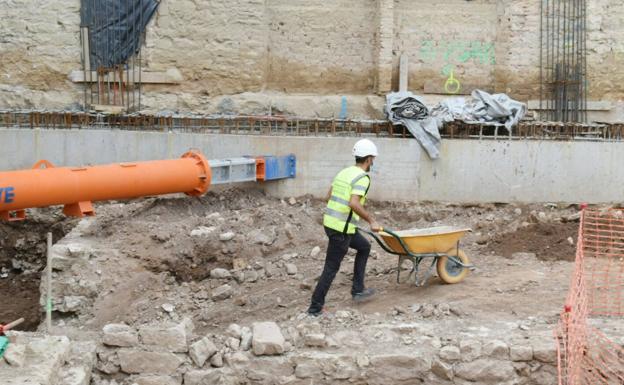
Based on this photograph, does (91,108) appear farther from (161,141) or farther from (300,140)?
(300,140)

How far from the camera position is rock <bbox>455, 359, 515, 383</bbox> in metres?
6.52

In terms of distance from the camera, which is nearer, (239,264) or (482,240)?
(239,264)

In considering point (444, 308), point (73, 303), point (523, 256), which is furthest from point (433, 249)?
point (73, 303)

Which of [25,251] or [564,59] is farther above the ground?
[564,59]

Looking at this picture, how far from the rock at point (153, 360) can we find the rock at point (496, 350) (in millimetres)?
2514

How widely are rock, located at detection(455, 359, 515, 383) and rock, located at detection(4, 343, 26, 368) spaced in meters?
3.37

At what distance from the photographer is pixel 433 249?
7781 millimetres

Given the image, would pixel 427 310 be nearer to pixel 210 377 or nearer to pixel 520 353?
pixel 520 353

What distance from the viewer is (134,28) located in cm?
1373

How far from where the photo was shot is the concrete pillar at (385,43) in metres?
14.0

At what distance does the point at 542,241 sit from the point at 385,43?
576 cm

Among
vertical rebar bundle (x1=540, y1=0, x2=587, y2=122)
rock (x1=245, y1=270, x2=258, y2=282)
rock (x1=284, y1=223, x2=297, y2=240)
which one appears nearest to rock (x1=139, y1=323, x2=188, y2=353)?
rock (x1=245, y1=270, x2=258, y2=282)


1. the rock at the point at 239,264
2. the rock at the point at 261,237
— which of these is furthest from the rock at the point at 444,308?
the rock at the point at 261,237

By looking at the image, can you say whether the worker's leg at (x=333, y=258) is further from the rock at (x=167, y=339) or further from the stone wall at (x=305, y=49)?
the stone wall at (x=305, y=49)
